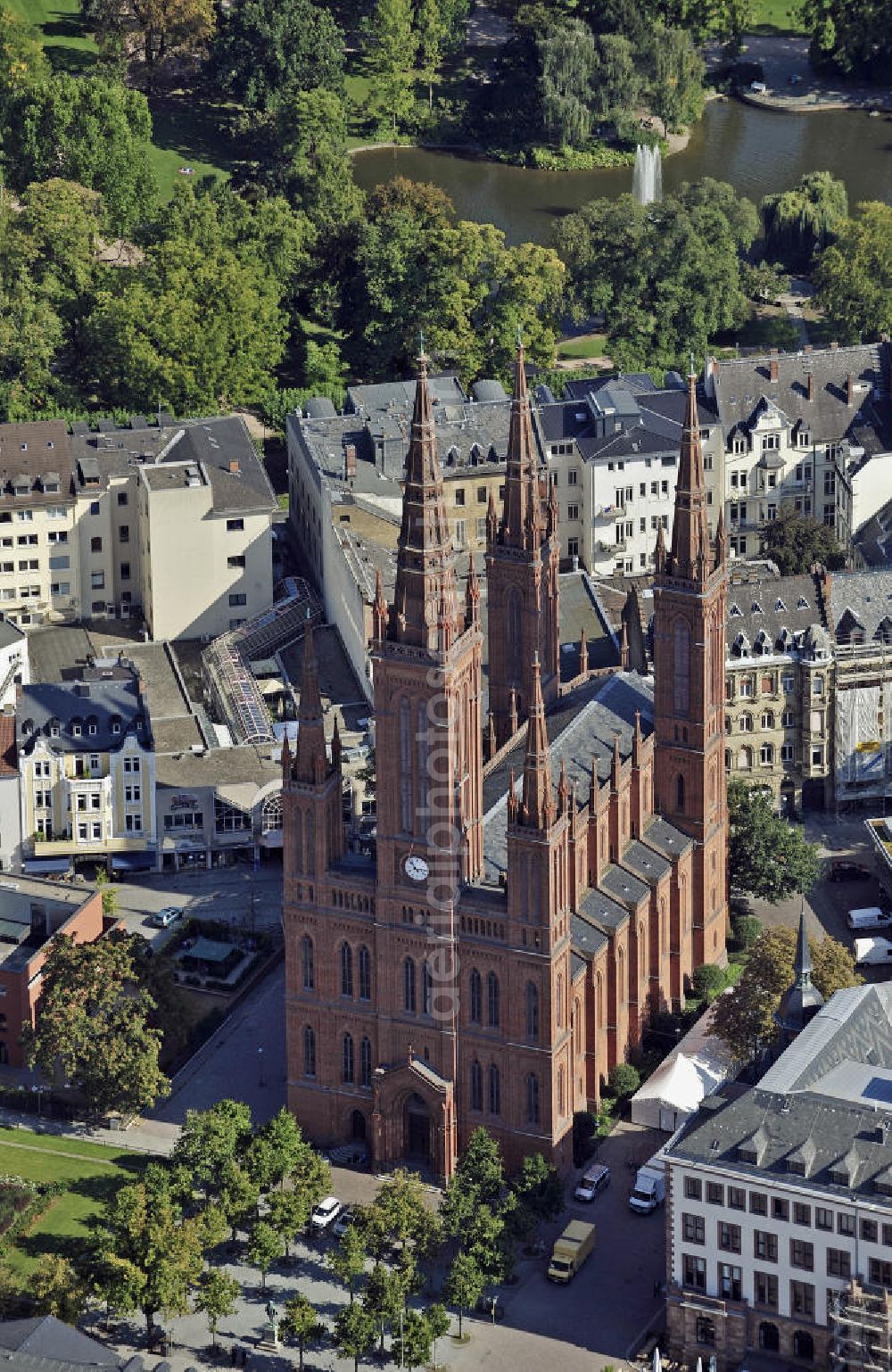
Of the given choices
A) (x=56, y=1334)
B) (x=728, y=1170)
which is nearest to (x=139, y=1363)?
(x=56, y=1334)

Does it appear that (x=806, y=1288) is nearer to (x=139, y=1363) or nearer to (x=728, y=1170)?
(x=728, y=1170)

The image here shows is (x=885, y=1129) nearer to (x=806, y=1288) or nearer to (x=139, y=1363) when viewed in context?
(x=806, y=1288)

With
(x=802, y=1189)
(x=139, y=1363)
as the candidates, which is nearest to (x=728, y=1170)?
(x=802, y=1189)

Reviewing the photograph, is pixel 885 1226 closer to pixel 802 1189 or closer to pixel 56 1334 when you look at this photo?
pixel 802 1189
